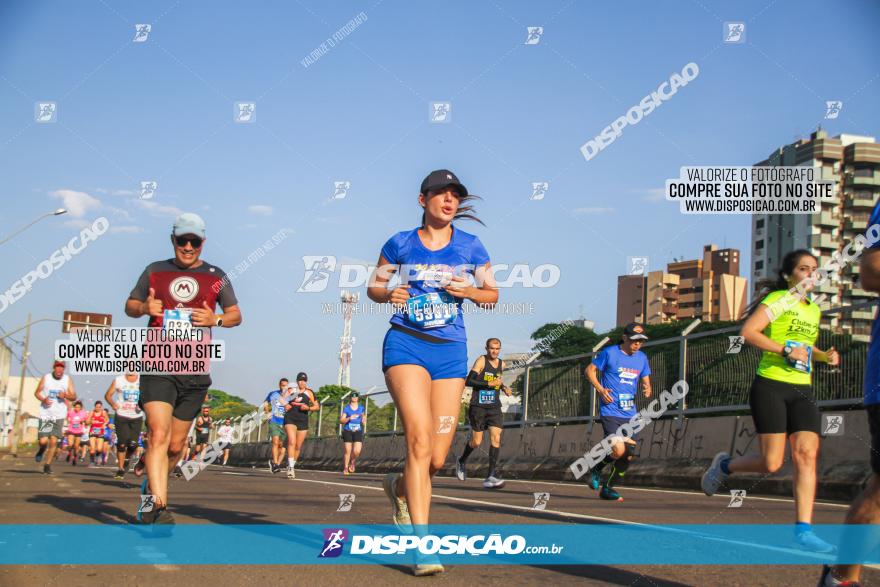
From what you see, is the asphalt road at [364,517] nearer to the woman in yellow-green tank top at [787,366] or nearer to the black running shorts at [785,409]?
the woman in yellow-green tank top at [787,366]

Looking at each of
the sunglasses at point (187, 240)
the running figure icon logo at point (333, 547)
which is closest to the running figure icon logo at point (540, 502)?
the running figure icon logo at point (333, 547)

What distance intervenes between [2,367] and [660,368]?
9712 cm

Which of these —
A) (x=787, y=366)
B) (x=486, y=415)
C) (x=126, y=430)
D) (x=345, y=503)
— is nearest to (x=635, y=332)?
(x=345, y=503)

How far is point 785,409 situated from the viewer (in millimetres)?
7059

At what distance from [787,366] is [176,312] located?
14.6 ft

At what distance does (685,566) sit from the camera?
5555 millimetres

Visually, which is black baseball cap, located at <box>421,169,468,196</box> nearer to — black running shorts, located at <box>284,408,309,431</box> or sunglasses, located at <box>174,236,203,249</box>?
sunglasses, located at <box>174,236,203,249</box>

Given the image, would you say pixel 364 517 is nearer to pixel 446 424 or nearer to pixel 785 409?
pixel 446 424

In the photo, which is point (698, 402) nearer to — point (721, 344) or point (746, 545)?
point (721, 344)

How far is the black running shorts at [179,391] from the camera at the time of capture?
24.0 ft

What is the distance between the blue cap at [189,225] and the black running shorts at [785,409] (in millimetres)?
4251

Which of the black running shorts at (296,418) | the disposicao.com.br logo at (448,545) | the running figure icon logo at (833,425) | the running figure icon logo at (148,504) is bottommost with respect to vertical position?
the disposicao.com.br logo at (448,545)

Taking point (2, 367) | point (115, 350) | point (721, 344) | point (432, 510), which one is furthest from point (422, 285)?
point (2, 367)

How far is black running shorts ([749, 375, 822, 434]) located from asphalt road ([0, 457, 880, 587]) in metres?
1.53
